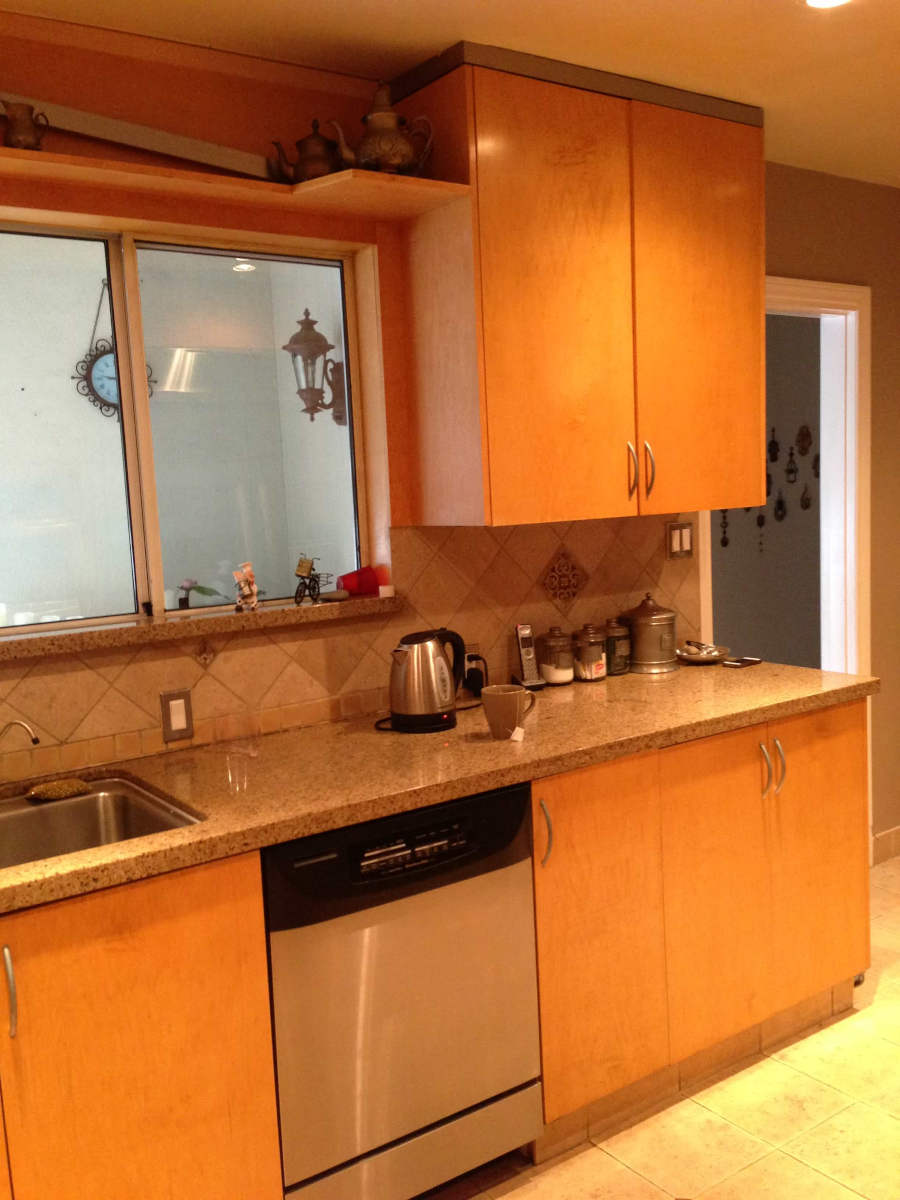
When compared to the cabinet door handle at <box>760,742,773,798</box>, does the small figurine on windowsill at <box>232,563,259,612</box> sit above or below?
above

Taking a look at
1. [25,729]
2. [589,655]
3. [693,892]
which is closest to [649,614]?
[589,655]

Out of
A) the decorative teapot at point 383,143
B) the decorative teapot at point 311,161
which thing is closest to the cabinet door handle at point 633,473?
the decorative teapot at point 383,143

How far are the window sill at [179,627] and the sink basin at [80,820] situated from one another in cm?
30

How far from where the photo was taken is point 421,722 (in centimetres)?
248

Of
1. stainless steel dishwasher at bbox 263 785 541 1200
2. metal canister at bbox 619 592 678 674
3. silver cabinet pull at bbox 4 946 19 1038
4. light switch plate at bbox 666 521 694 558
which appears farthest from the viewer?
light switch plate at bbox 666 521 694 558

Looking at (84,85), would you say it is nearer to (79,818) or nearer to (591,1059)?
(79,818)

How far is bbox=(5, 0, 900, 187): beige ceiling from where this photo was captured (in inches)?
87.3

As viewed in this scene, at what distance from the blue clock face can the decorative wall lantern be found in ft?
1.55

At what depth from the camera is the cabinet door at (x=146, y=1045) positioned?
1.68 metres

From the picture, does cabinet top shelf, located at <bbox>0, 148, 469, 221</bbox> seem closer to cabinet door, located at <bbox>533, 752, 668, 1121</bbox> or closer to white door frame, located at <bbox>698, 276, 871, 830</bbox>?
cabinet door, located at <bbox>533, 752, 668, 1121</bbox>

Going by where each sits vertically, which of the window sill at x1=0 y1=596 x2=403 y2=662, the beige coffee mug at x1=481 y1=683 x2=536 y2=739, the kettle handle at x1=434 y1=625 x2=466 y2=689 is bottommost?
the beige coffee mug at x1=481 y1=683 x2=536 y2=739

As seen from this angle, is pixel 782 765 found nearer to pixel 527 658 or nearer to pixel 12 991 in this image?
pixel 527 658

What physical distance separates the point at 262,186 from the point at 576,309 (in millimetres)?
811

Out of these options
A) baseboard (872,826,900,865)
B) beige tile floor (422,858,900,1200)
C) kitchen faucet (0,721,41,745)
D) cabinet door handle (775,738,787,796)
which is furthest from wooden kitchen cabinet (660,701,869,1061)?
kitchen faucet (0,721,41,745)
